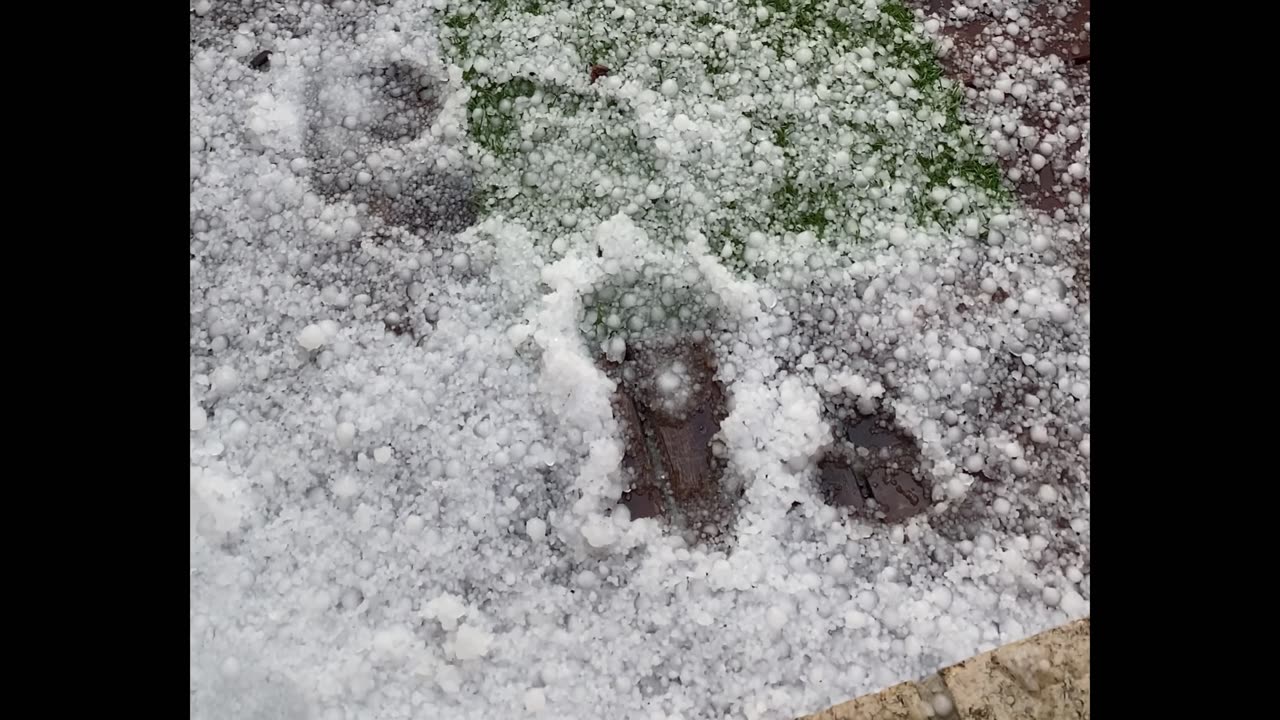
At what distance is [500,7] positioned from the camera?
4.80 ft

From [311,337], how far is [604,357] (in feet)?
1.36

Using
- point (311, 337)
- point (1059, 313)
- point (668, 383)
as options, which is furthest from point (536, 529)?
point (1059, 313)

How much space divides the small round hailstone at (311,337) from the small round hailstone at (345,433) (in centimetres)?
12

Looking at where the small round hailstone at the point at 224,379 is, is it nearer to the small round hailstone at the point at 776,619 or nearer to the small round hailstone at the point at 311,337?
the small round hailstone at the point at 311,337

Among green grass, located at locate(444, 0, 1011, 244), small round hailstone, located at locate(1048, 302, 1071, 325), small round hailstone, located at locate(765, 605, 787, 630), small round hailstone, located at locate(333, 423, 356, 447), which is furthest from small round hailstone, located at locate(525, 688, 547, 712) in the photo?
small round hailstone, located at locate(1048, 302, 1071, 325)

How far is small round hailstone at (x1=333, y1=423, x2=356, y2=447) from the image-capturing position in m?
1.25

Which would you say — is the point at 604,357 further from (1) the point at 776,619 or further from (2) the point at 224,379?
(2) the point at 224,379

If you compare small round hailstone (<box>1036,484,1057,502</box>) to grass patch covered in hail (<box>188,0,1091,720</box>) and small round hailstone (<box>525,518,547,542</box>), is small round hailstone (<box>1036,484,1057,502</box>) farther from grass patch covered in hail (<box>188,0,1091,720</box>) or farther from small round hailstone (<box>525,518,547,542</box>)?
small round hailstone (<box>525,518,547,542</box>)

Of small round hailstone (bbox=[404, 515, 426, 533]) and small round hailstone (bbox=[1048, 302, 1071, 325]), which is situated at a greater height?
small round hailstone (bbox=[1048, 302, 1071, 325])

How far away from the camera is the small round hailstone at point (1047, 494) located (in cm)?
126

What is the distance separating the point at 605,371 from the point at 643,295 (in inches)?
4.9

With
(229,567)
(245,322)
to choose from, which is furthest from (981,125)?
(229,567)

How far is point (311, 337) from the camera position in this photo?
1.28 metres

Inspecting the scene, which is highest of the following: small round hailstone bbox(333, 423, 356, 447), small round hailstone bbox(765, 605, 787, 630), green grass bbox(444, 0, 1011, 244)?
green grass bbox(444, 0, 1011, 244)
